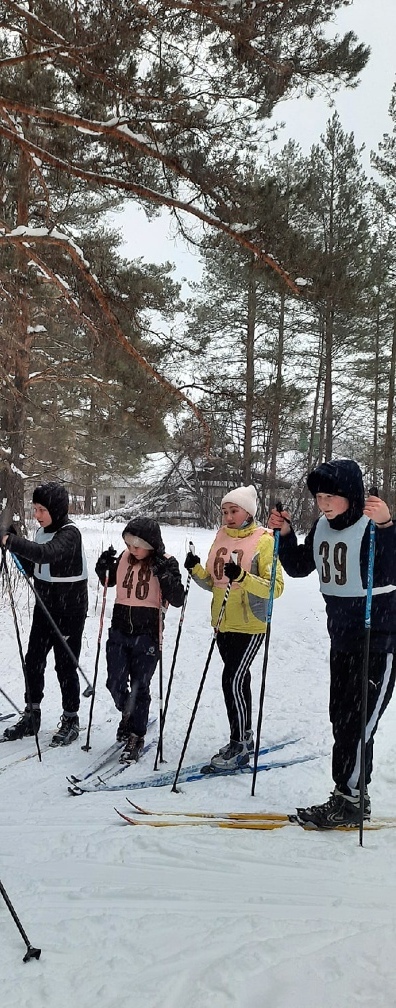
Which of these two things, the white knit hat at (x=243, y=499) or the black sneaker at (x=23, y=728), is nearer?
the white knit hat at (x=243, y=499)

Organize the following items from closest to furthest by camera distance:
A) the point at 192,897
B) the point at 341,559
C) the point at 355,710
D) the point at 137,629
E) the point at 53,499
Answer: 1. the point at 192,897
2. the point at 355,710
3. the point at 341,559
4. the point at 137,629
5. the point at 53,499

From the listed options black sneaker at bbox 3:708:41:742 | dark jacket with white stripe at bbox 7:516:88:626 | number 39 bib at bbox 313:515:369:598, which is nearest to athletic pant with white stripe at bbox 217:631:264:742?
number 39 bib at bbox 313:515:369:598

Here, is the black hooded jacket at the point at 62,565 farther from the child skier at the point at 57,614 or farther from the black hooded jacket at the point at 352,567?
the black hooded jacket at the point at 352,567

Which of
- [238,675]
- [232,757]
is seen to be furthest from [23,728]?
[238,675]

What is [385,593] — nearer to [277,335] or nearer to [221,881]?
[221,881]

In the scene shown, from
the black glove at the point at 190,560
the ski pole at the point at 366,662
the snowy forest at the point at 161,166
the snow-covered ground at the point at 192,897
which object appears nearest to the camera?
the snow-covered ground at the point at 192,897

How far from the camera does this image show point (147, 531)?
13.1ft

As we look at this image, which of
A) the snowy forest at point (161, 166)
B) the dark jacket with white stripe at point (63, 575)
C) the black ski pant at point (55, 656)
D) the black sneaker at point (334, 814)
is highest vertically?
the snowy forest at point (161, 166)

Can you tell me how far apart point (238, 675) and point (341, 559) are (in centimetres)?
110

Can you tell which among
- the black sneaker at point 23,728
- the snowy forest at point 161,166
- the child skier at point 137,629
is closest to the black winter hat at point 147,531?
the child skier at point 137,629

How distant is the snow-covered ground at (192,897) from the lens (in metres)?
1.78

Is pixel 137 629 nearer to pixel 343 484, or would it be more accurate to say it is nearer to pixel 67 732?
pixel 67 732

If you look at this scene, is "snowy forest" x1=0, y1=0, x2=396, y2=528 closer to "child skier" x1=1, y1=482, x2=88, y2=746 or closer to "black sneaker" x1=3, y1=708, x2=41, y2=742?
"child skier" x1=1, y1=482, x2=88, y2=746

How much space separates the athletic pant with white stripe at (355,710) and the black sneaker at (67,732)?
1.97m
